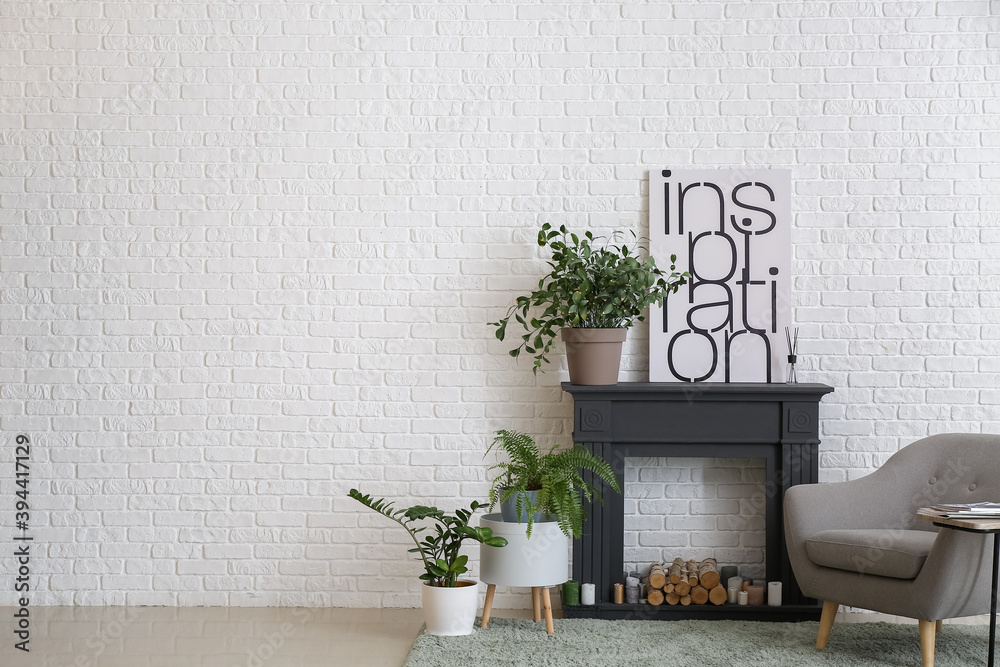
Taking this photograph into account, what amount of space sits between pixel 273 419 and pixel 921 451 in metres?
2.79

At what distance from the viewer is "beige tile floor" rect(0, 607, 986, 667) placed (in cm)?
308

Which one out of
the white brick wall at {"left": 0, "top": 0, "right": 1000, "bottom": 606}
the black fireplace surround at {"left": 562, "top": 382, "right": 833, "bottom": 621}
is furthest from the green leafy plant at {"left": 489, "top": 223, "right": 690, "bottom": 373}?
the black fireplace surround at {"left": 562, "top": 382, "right": 833, "bottom": 621}

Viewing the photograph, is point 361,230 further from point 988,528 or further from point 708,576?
point 988,528

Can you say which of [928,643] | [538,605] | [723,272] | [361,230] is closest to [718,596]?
[538,605]

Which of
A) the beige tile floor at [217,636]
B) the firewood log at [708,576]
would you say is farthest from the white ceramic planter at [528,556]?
the firewood log at [708,576]

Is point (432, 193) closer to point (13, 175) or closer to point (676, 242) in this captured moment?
point (676, 242)

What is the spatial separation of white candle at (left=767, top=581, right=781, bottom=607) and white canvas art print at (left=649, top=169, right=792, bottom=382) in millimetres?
884

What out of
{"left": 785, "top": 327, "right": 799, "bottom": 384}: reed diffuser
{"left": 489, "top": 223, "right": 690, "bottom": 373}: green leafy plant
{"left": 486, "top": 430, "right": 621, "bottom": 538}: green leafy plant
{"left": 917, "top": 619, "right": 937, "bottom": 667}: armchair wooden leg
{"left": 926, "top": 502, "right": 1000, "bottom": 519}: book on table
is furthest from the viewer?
{"left": 785, "top": 327, "right": 799, "bottom": 384}: reed diffuser

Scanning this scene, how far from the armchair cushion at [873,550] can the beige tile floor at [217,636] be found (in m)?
0.69

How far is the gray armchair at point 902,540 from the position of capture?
9.01ft

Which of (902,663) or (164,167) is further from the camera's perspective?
(164,167)

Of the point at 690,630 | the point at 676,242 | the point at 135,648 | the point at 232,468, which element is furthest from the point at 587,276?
the point at 135,648

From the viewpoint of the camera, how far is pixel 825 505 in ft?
10.5

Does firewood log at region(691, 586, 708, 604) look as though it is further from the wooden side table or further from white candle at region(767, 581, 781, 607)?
the wooden side table
